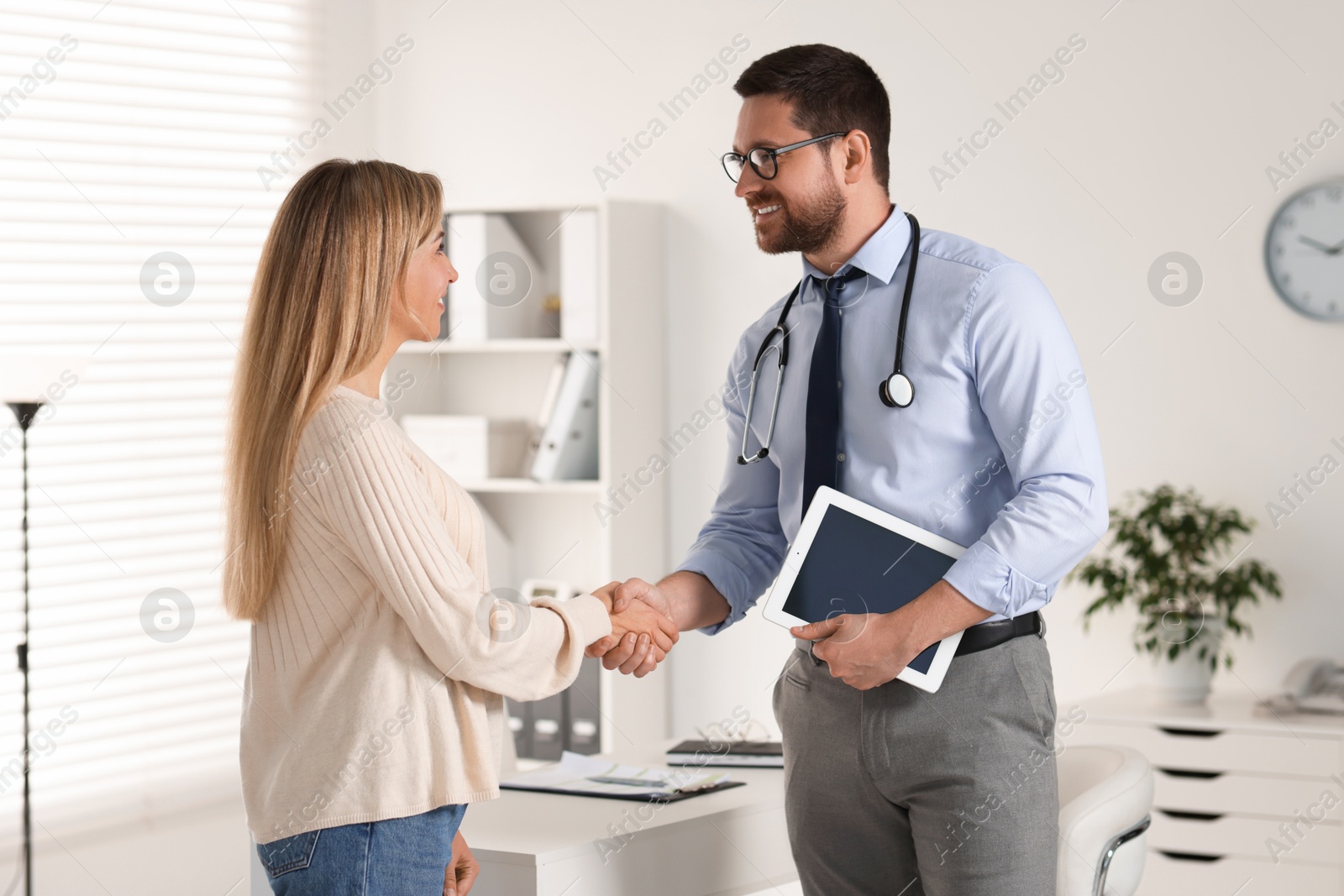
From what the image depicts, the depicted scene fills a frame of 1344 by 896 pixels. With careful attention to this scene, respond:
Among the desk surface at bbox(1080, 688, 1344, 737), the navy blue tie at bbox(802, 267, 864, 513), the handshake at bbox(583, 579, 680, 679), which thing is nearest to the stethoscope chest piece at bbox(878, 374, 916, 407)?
the navy blue tie at bbox(802, 267, 864, 513)

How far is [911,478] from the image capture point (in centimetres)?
174

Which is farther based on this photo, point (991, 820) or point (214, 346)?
point (214, 346)

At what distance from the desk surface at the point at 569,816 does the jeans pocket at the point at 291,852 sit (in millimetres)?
377

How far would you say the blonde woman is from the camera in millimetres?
1483

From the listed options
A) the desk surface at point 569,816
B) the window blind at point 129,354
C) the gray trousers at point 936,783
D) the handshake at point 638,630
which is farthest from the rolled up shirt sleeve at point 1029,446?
the window blind at point 129,354

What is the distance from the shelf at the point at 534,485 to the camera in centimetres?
412

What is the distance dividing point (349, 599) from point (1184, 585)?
7.92ft

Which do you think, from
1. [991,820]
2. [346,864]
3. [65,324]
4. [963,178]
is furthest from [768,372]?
[65,324]

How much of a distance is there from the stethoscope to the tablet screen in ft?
0.56

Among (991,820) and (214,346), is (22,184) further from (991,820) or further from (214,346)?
(991,820)

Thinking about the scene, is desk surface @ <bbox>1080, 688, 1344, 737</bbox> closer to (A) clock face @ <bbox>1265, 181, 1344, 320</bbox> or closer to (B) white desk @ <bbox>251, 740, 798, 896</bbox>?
(A) clock face @ <bbox>1265, 181, 1344, 320</bbox>

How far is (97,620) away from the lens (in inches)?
155

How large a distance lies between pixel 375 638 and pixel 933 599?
67cm

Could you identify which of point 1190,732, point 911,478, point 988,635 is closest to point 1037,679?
point 988,635
